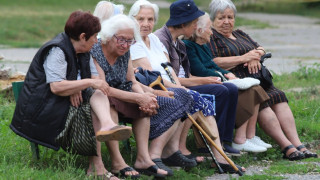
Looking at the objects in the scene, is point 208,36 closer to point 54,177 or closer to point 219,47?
point 219,47

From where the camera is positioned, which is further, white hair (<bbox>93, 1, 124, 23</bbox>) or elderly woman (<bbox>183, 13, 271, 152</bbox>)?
elderly woman (<bbox>183, 13, 271, 152</bbox>)

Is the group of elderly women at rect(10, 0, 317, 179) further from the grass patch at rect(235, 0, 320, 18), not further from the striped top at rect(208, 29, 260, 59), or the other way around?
the grass patch at rect(235, 0, 320, 18)

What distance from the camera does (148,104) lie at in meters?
5.24

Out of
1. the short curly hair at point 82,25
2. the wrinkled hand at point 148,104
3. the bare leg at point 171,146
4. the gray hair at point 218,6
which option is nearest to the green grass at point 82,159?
the bare leg at point 171,146

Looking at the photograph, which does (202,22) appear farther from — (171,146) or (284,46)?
(284,46)

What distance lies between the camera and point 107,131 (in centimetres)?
466

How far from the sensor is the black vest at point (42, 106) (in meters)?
4.92

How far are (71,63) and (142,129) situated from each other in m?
0.81

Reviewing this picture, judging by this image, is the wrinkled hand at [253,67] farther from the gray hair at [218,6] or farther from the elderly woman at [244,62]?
the gray hair at [218,6]

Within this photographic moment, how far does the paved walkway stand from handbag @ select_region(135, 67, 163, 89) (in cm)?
351

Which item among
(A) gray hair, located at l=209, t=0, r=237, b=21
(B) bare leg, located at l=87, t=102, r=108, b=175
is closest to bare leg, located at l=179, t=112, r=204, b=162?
(B) bare leg, located at l=87, t=102, r=108, b=175

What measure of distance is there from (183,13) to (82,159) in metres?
1.89

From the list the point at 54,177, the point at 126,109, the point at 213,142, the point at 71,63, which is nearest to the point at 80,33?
the point at 71,63

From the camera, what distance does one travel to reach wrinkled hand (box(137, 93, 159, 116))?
5219mm
